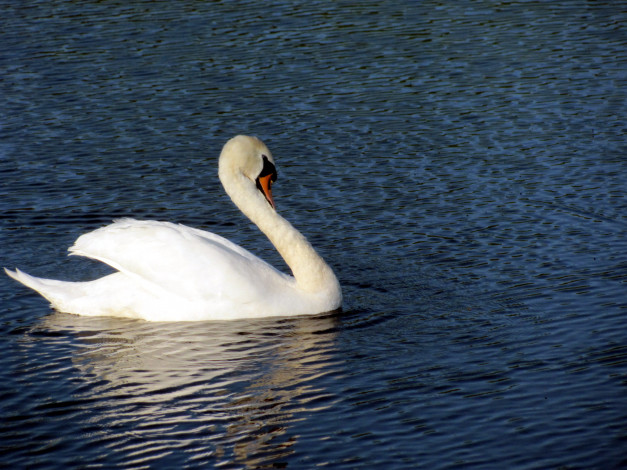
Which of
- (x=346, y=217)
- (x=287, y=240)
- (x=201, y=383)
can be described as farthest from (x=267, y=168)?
(x=201, y=383)

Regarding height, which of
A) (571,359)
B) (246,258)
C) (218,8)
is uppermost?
(218,8)

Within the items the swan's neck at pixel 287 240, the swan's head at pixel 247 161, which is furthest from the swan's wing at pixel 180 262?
the swan's head at pixel 247 161

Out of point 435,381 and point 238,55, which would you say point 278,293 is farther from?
point 238,55

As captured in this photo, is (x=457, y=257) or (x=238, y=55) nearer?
(x=457, y=257)

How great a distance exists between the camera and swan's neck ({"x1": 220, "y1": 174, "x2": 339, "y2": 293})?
10.3 meters

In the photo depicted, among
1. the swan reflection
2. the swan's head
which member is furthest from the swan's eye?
the swan reflection

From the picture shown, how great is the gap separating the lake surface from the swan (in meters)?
0.18

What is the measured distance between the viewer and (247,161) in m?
10.6

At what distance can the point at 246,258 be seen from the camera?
33.8ft

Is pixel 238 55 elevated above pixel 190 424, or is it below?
above

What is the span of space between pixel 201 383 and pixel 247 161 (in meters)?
2.69

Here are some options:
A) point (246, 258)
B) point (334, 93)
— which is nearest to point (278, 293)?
point (246, 258)

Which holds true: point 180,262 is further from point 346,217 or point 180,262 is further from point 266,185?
point 346,217

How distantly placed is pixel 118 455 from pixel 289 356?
6.72 feet
